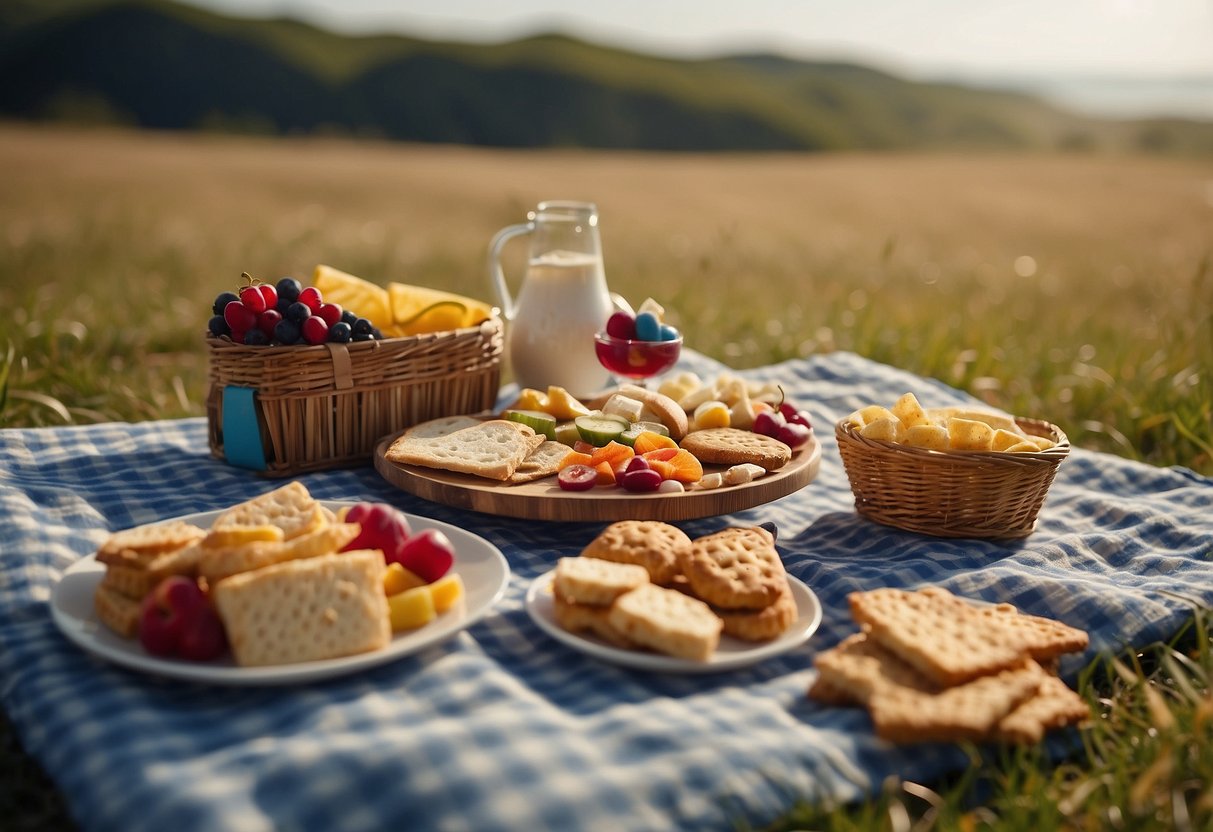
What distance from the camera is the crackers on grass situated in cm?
196

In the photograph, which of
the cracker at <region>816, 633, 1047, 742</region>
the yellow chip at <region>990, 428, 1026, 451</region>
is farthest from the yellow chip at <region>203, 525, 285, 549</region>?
the yellow chip at <region>990, 428, 1026, 451</region>

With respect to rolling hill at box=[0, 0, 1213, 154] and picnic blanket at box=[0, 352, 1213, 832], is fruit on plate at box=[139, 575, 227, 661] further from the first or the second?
rolling hill at box=[0, 0, 1213, 154]

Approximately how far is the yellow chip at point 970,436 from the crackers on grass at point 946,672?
2.20 ft

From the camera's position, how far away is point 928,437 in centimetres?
Answer: 289

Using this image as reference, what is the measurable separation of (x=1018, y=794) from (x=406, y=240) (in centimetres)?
846

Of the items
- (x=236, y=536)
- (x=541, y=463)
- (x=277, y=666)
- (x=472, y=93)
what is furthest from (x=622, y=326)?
(x=472, y=93)

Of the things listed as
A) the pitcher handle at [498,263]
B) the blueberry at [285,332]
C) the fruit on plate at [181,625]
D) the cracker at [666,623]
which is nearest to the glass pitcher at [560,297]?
the pitcher handle at [498,263]

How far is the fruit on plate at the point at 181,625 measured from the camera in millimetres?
1987

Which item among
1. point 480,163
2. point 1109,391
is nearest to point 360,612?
point 1109,391

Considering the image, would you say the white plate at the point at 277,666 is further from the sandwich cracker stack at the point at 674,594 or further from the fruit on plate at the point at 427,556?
the sandwich cracker stack at the point at 674,594

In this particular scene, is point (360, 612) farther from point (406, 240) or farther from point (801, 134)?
point (801, 134)

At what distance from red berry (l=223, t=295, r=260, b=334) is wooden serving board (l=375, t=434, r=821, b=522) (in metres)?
0.68

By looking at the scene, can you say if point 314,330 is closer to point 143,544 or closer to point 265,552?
point 143,544

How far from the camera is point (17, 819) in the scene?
196 centimetres
